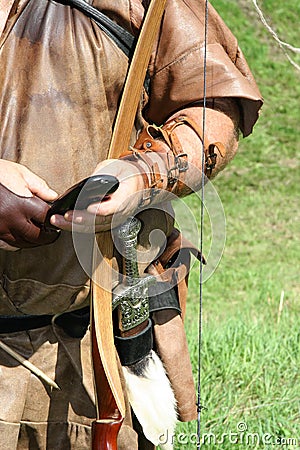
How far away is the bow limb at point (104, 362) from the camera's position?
1.54 m

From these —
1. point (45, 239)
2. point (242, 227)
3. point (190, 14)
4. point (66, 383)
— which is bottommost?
point (242, 227)

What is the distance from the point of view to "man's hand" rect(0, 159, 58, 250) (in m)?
1.42

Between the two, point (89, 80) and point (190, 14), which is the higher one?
point (190, 14)

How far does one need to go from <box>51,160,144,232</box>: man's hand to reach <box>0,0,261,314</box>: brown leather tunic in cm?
17

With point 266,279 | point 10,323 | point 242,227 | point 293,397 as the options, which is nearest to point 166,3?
point 10,323

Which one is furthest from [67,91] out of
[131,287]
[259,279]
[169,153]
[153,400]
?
[259,279]

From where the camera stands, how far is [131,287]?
1706 millimetres

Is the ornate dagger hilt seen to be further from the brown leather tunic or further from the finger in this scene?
the finger

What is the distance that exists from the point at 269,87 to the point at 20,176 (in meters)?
6.11

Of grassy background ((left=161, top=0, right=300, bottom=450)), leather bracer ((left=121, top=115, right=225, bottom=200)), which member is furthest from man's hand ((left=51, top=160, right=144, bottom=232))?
grassy background ((left=161, top=0, right=300, bottom=450))

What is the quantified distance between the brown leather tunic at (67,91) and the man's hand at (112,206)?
0.17 metres

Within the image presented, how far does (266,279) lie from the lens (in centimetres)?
485

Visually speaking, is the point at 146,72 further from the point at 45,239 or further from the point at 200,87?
the point at 45,239

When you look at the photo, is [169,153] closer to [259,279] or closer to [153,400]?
[153,400]
